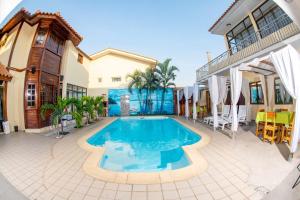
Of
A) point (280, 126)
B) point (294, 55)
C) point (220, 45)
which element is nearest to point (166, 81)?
point (220, 45)

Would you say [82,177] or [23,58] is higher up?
[23,58]

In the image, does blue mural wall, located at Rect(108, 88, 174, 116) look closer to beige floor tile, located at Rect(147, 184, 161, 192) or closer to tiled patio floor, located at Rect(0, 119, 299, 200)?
tiled patio floor, located at Rect(0, 119, 299, 200)

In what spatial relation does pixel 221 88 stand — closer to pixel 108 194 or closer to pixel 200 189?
pixel 200 189

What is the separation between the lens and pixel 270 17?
345 inches

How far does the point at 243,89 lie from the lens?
30.8 ft

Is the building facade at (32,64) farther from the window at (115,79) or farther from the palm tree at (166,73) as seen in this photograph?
the palm tree at (166,73)

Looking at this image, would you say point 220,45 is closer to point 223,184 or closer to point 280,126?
point 280,126

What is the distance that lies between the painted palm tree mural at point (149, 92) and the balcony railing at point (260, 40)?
407cm

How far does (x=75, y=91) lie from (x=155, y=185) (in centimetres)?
1175

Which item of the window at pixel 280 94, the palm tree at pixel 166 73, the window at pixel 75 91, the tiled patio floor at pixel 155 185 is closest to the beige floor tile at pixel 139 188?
the tiled patio floor at pixel 155 185

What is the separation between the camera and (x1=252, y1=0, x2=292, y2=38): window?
8.03m

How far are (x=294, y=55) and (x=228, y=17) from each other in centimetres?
815

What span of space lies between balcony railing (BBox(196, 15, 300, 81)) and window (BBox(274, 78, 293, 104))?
7.07ft

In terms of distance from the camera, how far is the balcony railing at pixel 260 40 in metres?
6.97
